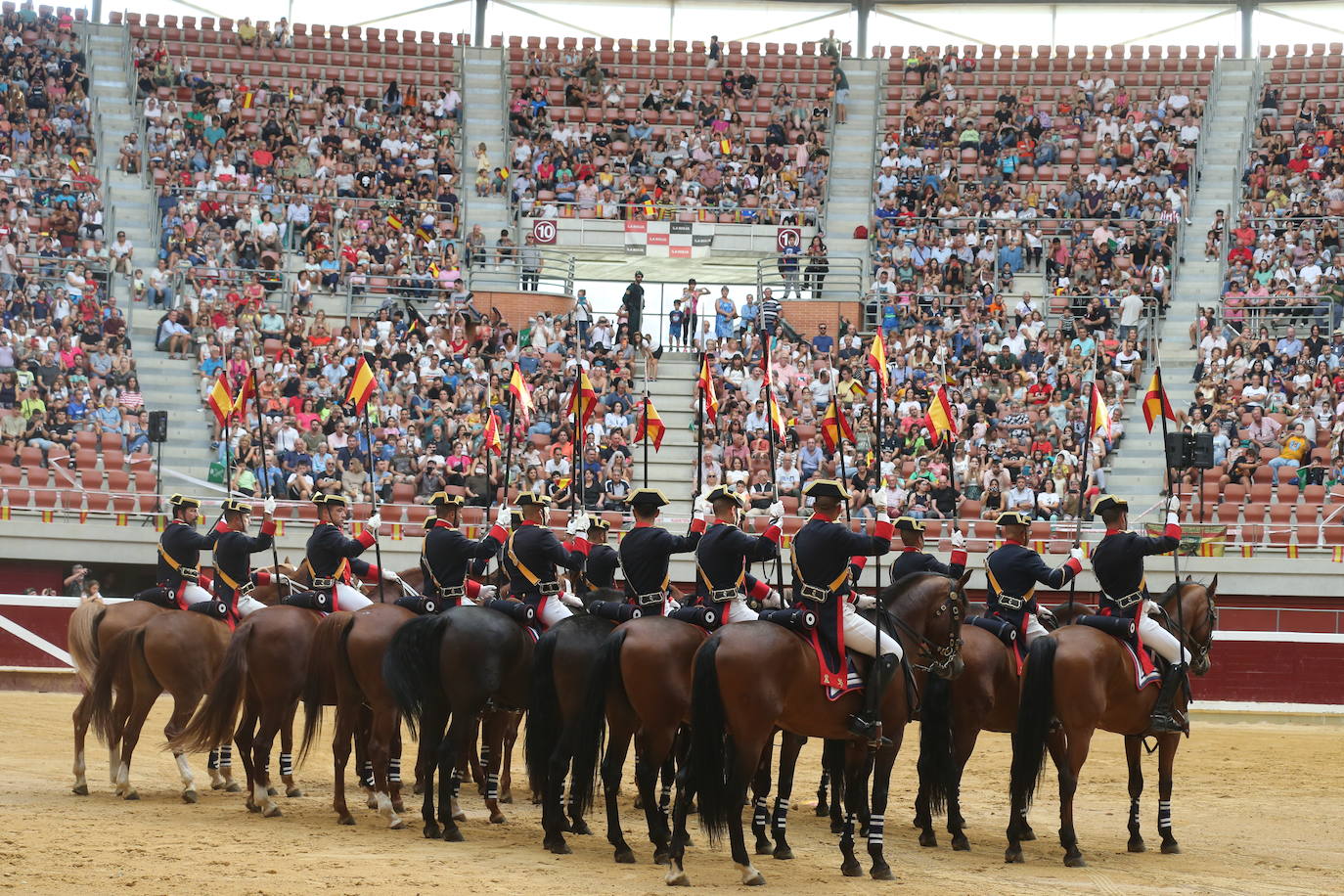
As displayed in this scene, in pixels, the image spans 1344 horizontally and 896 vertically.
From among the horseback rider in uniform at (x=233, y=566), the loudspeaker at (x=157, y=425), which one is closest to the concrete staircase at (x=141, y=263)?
the loudspeaker at (x=157, y=425)

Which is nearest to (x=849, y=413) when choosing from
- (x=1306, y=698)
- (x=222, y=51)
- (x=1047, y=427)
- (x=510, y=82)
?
(x=1047, y=427)

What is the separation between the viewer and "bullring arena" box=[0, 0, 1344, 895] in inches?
496

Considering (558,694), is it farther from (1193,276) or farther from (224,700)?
(1193,276)

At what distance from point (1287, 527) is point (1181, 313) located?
29.8 ft

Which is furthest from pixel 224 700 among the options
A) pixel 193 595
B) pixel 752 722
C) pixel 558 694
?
pixel 752 722

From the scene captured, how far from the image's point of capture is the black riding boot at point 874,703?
468 inches

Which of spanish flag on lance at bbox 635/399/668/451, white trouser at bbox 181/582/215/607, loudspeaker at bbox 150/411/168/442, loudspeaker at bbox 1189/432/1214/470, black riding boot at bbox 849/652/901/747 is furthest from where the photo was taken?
loudspeaker at bbox 150/411/168/442

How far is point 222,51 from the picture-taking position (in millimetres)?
40062

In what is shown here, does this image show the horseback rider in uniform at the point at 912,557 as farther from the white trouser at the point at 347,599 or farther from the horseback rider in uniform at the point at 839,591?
the white trouser at the point at 347,599

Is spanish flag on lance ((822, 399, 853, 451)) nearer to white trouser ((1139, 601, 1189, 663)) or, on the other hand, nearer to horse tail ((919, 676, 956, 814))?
horse tail ((919, 676, 956, 814))

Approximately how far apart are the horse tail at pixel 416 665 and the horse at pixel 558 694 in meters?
0.85

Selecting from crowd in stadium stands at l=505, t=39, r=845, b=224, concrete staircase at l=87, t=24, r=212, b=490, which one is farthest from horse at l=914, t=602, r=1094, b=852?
crowd in stadium stands at l=505, t=39, r=845, b=224

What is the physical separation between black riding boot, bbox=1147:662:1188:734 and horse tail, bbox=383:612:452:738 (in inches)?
237

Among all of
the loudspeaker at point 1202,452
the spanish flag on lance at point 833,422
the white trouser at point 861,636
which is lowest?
the white trouser at point 861,636
